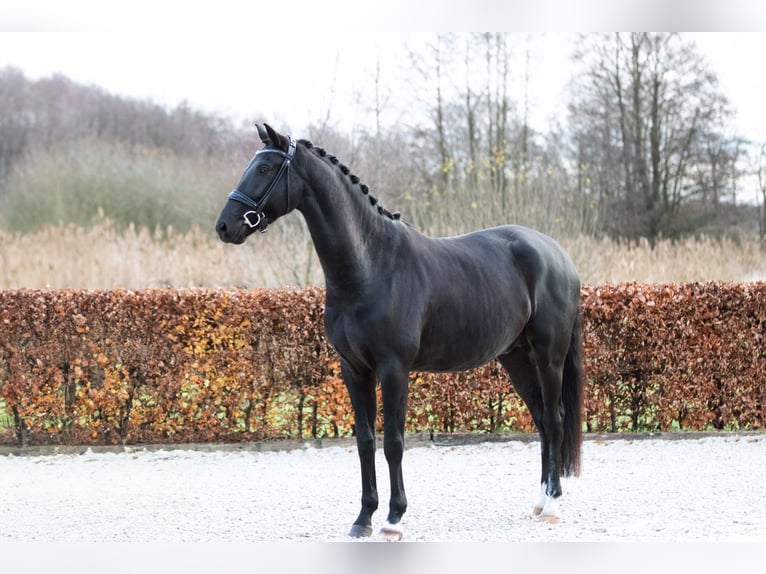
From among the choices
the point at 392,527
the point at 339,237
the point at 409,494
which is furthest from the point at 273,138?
the point at 409,494

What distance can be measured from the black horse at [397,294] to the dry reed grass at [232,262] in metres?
5.44

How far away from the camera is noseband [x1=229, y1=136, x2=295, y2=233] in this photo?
11.6 ft

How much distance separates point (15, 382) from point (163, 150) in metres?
10.9

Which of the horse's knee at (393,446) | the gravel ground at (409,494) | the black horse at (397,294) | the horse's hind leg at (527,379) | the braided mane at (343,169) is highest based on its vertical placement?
the braided mane at (343,169)

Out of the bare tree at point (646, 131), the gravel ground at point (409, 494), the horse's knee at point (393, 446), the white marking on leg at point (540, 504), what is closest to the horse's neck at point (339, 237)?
the horse's knee at point (393, 446)

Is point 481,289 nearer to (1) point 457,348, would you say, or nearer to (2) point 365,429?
(1) point 457,348

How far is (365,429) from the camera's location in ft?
12.8

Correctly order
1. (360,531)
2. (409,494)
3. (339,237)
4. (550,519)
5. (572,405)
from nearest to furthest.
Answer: (339,237), (360,531), (550,519), (572,405), (409,494)

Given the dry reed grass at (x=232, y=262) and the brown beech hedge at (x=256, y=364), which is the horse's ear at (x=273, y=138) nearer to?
the brown beech hedge at (x=256, y=364)

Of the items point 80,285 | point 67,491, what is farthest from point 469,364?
point 80,285

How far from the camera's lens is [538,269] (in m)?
4.37

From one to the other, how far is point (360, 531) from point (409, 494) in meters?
1.31

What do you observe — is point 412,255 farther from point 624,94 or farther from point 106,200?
point 624,94

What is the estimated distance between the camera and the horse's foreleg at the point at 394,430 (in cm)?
370
